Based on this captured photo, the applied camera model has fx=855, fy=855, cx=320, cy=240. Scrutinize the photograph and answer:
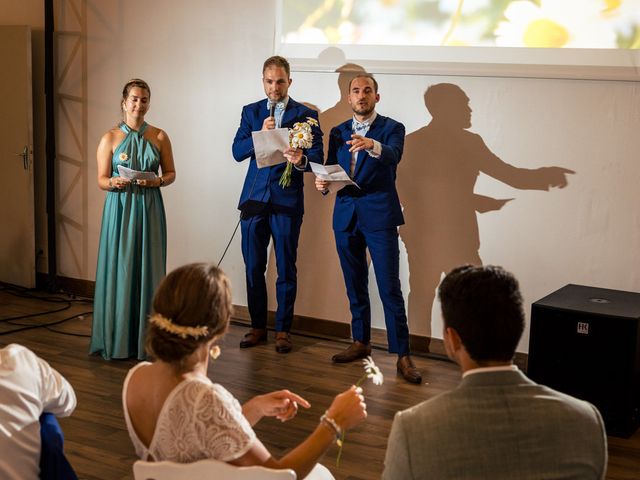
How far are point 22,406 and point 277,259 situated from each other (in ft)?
12.2

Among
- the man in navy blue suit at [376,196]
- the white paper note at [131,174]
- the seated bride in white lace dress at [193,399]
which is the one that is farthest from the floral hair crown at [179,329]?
the white paper note at [131,174]

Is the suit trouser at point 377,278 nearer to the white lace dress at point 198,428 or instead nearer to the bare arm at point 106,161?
the bare arm at point 106,161

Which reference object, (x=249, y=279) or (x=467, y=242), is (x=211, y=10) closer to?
(x=249, y=279)

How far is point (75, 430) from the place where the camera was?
162 inches

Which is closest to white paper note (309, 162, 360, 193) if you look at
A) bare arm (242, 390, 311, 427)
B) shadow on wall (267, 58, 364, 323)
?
shadow on wall (267, 58, 364, 323)

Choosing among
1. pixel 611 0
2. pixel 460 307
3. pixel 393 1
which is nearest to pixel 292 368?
pixel 393 1

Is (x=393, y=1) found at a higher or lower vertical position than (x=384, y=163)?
higher

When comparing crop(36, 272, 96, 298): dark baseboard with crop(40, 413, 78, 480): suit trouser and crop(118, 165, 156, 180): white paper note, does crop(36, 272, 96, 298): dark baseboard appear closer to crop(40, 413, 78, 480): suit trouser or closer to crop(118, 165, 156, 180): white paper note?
crop(118, 165, 156, 180): white paper note

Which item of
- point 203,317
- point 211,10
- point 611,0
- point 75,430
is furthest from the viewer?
point 211,10

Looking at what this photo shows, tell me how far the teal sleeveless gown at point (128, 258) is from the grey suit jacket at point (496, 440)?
12.5 ft

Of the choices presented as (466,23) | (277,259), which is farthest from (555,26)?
(277,259)

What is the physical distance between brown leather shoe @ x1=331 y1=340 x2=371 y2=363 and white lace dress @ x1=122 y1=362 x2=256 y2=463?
337 cm

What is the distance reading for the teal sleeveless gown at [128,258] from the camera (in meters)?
5.29

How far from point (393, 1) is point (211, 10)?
1501 millimetres
